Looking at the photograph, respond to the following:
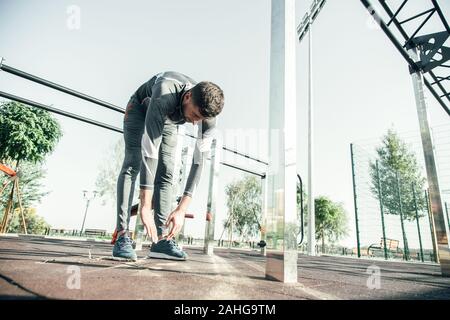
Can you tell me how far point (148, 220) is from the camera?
55.2 inches

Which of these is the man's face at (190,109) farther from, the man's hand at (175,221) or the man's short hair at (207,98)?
the man's hand at (175,221)

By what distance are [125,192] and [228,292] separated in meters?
1.35

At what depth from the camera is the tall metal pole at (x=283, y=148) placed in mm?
1302

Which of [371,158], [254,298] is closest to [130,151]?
[254,298]

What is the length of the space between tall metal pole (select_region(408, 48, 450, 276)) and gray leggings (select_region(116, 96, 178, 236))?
3051 mm

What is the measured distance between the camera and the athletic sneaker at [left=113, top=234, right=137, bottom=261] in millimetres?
1726

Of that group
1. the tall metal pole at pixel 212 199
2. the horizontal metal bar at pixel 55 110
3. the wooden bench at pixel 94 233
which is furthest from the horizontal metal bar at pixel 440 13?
the wooden bench at pixel 94 233

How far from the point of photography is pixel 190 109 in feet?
5.31

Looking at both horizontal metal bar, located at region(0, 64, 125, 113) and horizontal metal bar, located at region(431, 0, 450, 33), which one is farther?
horizontal metal bar, located at region(431, 0, 450, 33)

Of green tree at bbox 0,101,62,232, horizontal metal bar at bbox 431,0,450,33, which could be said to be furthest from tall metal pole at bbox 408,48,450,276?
green tree at bbox 0,101,62,232

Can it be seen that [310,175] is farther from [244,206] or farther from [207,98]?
[244,206]

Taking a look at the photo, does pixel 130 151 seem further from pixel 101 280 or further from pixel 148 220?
pixel 101 280

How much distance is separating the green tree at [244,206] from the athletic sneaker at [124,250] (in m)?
24.5

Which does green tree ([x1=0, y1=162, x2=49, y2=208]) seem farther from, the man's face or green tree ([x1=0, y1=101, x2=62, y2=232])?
the man's face
